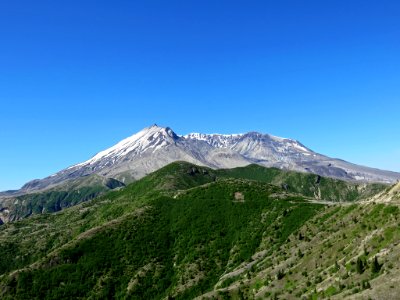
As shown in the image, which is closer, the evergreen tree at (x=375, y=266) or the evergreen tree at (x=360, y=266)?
the evergreen tree at (x=375, y=266)

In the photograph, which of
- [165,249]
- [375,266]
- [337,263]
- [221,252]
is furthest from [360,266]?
[165,249]

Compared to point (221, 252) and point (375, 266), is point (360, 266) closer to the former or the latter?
point (375, 266)

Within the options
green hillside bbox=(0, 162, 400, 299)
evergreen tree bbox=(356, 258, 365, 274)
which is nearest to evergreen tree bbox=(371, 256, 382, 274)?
green hillside bbox=(0, 162, 400, 299)

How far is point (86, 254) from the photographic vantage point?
11800 centimetres

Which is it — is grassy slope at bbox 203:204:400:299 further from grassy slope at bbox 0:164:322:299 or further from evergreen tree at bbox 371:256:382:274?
grassy slope at bbox 0:164:322:299

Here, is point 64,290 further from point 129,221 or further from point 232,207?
point 232,207

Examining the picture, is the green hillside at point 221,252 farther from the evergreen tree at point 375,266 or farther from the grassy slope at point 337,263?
the grassy slope at point 337,263

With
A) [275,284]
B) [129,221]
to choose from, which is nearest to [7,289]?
[129,221]

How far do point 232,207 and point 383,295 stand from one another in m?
94.1

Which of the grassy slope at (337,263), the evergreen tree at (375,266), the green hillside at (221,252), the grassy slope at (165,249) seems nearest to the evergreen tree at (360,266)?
the green hillside at (221,252)

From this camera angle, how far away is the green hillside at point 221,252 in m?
59.4

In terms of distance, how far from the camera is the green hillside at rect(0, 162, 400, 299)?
59438 millimetres

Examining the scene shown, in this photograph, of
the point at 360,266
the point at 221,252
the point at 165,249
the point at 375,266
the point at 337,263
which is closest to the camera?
the point at 375,266

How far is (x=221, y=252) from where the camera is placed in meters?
112
